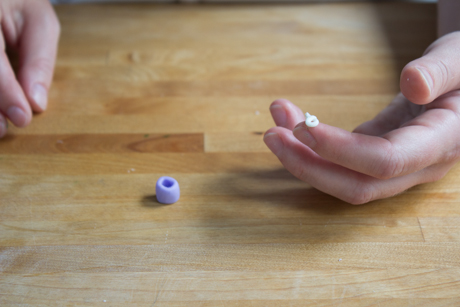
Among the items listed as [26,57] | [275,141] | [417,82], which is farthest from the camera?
[26,57]

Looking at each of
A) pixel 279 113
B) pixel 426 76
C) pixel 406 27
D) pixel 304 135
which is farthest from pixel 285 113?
pixel 406 27

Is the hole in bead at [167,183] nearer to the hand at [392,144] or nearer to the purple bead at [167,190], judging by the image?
the purple bead at [167,190]

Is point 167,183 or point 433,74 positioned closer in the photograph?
point 433,74

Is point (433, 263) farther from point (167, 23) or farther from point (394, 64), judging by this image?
point (167, 23)

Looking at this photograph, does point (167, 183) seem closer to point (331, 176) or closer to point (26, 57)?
point (331, 176)

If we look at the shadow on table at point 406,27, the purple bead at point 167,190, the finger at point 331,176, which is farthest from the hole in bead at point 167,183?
the shadow on table at point 406,27

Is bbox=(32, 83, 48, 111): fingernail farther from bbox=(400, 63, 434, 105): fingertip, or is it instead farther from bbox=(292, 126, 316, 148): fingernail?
bbox=(400, 63, 434, 105): fingertip

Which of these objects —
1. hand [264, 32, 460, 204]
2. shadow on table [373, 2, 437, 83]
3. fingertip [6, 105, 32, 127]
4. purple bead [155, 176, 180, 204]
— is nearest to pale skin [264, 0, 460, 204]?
hand [264, 32, 460, 204]

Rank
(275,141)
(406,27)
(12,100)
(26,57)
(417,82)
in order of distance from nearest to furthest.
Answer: (417,82) → (275,141) → (12,100) → (26,57) → (406,27)

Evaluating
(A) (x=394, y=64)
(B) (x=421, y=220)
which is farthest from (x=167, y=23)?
(B) (x=421, y=220)
